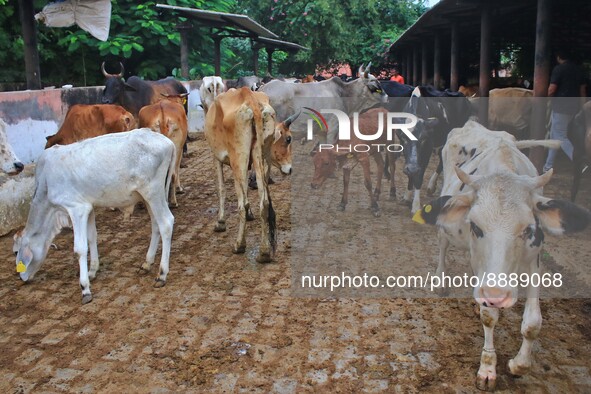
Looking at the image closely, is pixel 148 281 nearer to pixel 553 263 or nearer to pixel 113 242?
pixel 113 242

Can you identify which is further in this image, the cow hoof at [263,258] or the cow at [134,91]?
the cow at [134,91]

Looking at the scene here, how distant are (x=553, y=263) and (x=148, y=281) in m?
4.24

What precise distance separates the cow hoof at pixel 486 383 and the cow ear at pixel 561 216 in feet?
3.38

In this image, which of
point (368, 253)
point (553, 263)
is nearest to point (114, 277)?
point (368, 253)

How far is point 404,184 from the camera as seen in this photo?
1034 cm

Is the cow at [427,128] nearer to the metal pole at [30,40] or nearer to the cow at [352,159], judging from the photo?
the cow at [352,159]

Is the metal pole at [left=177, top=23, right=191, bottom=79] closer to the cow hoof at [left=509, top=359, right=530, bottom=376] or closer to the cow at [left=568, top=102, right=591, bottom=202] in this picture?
the cow at [left=568, top=102, right=591, bottom=202]

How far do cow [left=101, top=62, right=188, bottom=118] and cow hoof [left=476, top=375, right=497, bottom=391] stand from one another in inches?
341

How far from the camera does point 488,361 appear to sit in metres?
3.88

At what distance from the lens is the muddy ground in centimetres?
398

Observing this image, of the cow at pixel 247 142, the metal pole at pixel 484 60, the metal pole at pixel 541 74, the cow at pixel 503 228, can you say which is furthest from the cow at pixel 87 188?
the metal pole at pixel 484 60

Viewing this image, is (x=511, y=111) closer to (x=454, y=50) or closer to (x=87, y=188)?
(x=454, y=50)

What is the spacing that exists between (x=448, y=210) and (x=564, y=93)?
252 inches

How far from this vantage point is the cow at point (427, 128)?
826 cm
